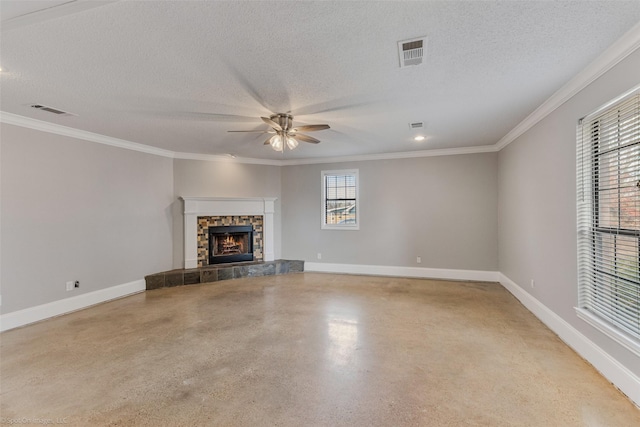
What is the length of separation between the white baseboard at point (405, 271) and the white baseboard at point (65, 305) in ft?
11.5

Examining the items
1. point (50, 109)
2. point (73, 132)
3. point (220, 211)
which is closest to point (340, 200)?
point (220, 211)

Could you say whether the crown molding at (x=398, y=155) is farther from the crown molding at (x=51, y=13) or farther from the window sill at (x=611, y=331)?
the crown molding at (x=51, y=13)

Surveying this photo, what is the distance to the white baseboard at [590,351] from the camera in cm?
214

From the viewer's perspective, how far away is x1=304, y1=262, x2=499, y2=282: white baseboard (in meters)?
5.66

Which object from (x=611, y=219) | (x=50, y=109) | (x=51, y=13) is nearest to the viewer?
(x=51, y=13)

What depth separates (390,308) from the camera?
4.16 metres

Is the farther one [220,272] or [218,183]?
[218,183]

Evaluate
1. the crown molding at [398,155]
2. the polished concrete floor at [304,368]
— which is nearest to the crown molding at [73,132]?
the polished concrete floor at [304,368]

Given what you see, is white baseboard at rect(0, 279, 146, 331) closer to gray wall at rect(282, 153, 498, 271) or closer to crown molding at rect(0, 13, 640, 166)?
crown molding at rect(0, 13, 640, 166)

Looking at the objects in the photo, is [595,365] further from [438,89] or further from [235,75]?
[235,75]

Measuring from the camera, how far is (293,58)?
2318 millimetres

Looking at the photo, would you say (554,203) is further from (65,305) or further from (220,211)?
(65,305)

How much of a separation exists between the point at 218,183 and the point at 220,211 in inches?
24.5

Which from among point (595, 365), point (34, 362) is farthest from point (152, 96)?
point (595, 365)
